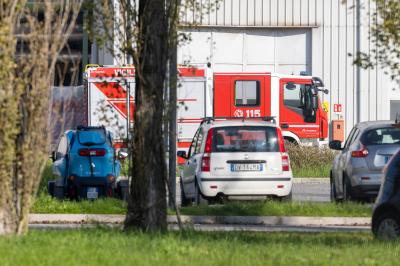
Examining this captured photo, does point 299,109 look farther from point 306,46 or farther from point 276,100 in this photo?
point 306,46

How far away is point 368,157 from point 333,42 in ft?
80.1

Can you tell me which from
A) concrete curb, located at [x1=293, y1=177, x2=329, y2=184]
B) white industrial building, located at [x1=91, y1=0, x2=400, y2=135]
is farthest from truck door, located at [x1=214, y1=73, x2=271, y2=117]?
white industrial building, located at [x1=91, y1=0, x2=400, y2=135]

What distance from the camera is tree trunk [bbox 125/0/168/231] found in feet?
44.7

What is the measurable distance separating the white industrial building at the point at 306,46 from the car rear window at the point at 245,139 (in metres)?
23.4

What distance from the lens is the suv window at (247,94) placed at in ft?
111

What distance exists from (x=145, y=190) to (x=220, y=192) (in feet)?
21.4

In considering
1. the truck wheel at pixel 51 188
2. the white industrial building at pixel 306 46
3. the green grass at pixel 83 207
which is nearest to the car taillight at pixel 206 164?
the green grass at pixel 83 207

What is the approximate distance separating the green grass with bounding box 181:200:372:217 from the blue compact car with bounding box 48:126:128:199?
2600 mm

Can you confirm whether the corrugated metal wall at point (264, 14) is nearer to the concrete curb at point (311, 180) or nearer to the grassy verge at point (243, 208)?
the concrete curb at point (311, 180)

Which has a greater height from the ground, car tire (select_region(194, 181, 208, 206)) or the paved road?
car tire (select_region(194, 181, 208, 206))

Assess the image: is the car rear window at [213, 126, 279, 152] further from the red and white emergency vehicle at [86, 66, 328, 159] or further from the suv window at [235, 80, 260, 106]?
the suv window at [235, 80, 260, 106]

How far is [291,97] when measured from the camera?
3425 cm

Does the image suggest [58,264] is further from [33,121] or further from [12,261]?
[33,121]

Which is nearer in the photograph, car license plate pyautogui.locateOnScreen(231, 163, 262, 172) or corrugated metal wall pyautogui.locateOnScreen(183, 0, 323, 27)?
car license plate pyautogui.locateOnScreen(231, 163, 262, 172)
